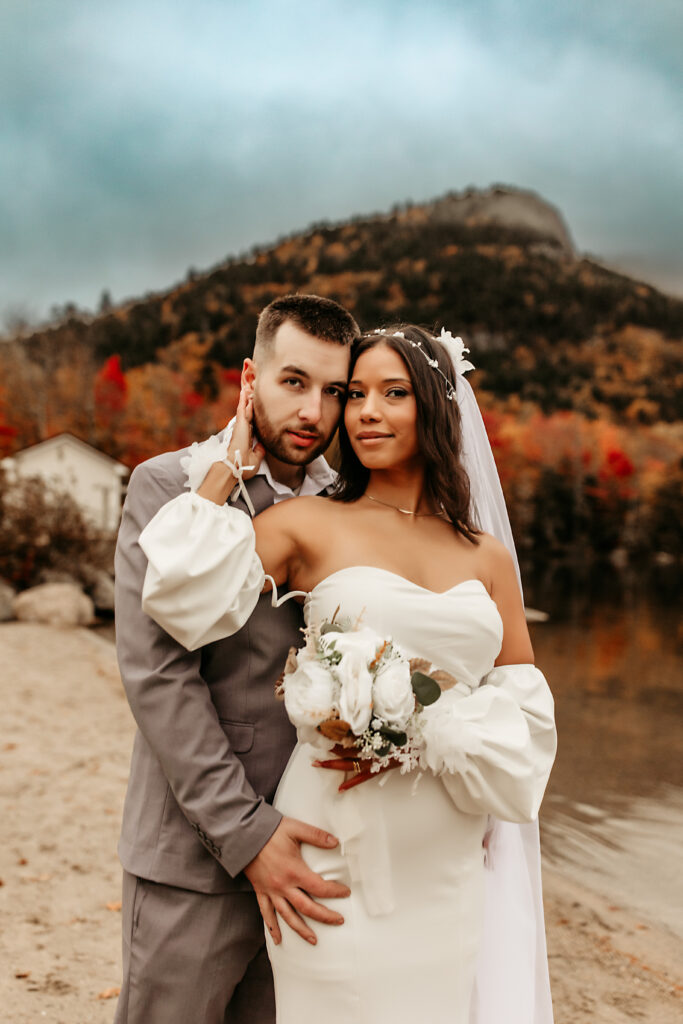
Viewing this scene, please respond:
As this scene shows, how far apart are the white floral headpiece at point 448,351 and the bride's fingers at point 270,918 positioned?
153 centimetres

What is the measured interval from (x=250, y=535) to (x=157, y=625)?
0.34 metres

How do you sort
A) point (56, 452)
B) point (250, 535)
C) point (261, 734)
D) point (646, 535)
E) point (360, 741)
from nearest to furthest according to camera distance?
point (360, 741), point (250, 535), point (261, 734), point (56, 452), point (646, 535)

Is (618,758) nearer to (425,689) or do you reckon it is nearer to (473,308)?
(425,689)

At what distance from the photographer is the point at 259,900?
7.26 feet

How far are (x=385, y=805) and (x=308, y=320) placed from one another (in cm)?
140

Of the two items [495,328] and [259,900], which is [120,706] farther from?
[495,328]

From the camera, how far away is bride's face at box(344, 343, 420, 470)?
251cm

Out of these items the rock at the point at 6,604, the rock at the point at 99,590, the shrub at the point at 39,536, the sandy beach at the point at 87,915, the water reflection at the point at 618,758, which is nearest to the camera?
the sandy beach at the point at 87,915

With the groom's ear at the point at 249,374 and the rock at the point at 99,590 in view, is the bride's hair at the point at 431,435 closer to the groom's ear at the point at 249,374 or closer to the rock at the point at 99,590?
the groom's ear at the point at 249,374

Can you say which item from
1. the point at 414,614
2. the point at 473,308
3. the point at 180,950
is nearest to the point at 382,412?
the point at 414,614

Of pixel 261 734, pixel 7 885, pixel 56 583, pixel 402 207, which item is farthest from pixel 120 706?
pixel 402 207

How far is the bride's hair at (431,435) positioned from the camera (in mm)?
2557

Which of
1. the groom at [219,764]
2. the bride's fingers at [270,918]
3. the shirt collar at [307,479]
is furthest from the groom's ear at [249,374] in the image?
the bride's fingers at [270,918]

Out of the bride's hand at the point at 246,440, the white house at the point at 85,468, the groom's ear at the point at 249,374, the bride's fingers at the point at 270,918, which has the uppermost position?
the groom's ear at the point at 249,374
